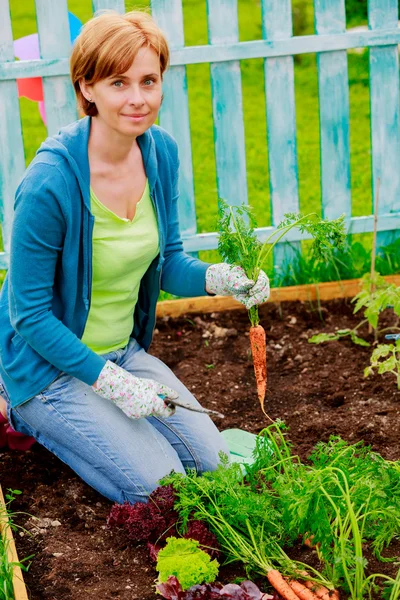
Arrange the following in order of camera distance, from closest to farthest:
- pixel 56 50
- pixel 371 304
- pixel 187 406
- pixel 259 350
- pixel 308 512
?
pixel 308 512
pixel 187 406
pixel 259 350
pixel 371 304
pixel 56 50

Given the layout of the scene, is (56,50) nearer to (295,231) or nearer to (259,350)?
(295,231)

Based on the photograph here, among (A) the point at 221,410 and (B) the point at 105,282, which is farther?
(A) the point at 221,410

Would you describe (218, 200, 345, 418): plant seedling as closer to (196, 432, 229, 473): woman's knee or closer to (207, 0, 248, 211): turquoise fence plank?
(196, 432, 229, 473): woman's knee

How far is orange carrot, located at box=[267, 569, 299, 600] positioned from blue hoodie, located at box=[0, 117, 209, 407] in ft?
2.77

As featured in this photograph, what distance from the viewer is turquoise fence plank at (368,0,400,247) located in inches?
190

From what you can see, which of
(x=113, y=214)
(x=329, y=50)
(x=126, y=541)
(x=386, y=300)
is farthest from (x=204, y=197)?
(x=126, y=541)

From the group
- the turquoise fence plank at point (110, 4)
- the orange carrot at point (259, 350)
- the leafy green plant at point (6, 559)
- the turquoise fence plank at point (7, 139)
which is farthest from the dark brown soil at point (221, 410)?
the turquoise fence plank at point (110, 4)

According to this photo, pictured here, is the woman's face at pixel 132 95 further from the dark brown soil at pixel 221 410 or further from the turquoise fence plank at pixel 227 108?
the turquoise fence plank at pixel 227 108

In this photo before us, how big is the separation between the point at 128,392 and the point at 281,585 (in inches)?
31.2

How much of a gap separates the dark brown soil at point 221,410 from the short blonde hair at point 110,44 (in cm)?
140

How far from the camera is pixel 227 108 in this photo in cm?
479

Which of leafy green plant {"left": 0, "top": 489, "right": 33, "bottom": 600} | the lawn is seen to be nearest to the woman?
leafy green plant {"left": 0, "top": 489, "right": 33, "bottom": 600}

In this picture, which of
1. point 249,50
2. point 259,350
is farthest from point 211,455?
point 249,50

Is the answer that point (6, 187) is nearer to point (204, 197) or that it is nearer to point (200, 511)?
point (204, 197)
